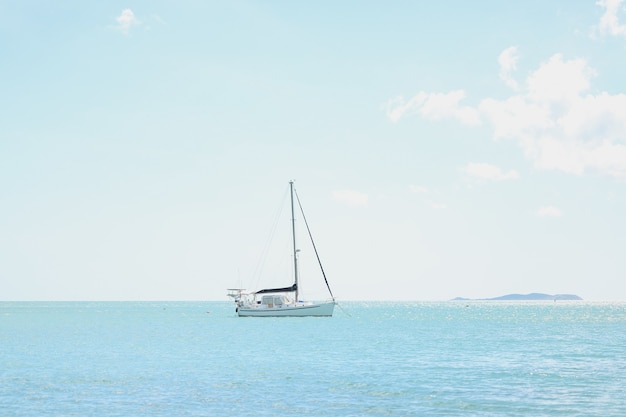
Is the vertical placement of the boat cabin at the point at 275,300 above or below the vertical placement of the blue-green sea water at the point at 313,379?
above

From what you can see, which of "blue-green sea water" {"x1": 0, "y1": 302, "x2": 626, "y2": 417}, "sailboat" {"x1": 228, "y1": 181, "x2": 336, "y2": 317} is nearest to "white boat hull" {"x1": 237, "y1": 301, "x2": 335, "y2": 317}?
"sailboat" {"x1": 228, "y1": 181, "x2": 336, "y2": 317}

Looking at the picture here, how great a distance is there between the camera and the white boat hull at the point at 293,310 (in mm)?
106125

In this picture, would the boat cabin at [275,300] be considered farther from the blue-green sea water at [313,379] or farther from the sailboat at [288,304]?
the blue-green sea water at [313,379]

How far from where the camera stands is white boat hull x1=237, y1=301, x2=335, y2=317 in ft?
348

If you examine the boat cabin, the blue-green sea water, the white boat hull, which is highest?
the boat cabin

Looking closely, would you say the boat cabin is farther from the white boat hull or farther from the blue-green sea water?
the blue-green sea water

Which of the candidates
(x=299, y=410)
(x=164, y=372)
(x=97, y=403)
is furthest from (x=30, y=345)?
(x=299, y=410)

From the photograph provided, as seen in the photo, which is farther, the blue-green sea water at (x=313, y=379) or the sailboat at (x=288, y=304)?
Result: the sailboat at (x=288, y=304)

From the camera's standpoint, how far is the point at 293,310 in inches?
4176

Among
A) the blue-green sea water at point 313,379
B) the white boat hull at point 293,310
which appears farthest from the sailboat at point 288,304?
the blue-green sea water at point 313,379

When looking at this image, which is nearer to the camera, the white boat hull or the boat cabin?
the white boat hull

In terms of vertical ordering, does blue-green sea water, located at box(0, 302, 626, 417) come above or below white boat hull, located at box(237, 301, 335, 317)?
Answer: below

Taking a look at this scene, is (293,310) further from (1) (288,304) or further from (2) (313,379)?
(2) (313,379)

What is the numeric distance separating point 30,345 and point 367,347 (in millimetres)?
32238
